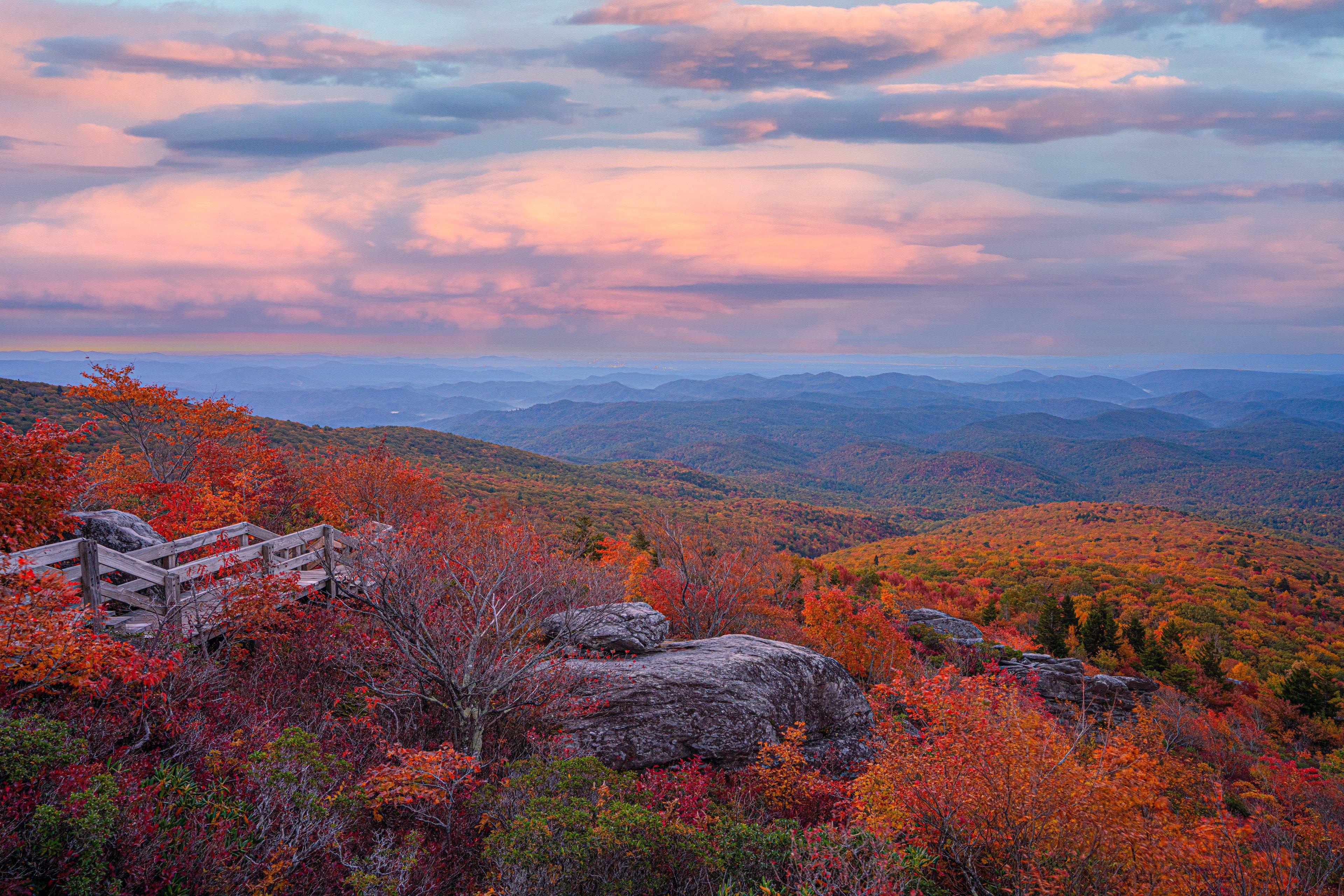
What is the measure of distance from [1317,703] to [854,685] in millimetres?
47171

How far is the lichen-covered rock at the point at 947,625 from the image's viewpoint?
130 feet

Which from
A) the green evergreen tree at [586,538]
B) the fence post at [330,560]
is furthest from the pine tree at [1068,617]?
the fence post at [330,560]

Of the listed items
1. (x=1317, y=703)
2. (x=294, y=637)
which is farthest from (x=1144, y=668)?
(x=294, y=637)

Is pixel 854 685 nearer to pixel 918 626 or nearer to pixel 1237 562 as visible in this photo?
pixel 918 626

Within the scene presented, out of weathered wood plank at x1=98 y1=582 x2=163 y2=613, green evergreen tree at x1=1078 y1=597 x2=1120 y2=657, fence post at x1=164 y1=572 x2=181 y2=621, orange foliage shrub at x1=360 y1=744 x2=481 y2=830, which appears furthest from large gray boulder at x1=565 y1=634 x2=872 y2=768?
green evergreen tree at x1=1078 y1=597 x2=1120 y2=657

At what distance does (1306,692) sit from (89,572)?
65.5m

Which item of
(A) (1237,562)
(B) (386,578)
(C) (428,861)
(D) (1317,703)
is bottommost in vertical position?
(A) (1237,562)

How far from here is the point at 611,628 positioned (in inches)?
683

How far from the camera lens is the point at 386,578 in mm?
11602

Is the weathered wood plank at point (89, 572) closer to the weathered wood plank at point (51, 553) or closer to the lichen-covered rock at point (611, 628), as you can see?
the weathered wood plank at point (51, 553)

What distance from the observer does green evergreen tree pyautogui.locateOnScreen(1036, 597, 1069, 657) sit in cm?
4328

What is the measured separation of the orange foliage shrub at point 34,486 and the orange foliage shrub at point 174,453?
8551 millimetres

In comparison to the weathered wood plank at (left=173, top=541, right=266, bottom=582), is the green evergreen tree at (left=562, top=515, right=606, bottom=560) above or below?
below

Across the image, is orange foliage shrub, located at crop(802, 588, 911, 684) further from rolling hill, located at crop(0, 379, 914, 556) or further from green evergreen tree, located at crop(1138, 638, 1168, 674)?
green evergreen tree, located at crop(1138, 638, 1168, 674)
